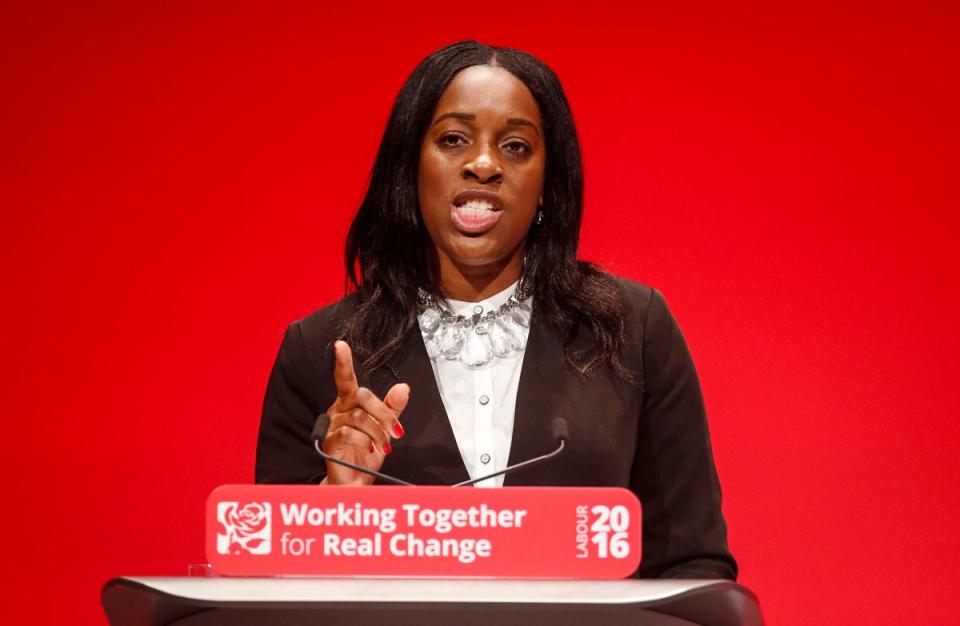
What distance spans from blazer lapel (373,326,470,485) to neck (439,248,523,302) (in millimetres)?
128

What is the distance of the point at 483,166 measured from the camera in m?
1.54

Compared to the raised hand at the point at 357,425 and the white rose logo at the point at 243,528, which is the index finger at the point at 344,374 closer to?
the raised hand at the point at 357,425

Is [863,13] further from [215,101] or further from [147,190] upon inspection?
[147,190]

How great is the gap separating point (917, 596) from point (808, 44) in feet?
3.46

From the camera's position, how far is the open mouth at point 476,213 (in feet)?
5.14

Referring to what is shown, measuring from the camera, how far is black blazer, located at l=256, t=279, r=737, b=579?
149 cm

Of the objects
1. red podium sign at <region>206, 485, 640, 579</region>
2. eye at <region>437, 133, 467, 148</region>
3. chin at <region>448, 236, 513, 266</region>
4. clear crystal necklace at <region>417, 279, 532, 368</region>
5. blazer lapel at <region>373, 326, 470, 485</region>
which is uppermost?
eye at <region>437, 133, 467, 148</region>

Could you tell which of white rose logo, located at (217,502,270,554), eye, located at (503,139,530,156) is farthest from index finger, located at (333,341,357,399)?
eye, located at (503,139,530,156)

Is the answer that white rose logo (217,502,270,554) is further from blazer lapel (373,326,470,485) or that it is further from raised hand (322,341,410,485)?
blazer lapel (373,326,470,485)

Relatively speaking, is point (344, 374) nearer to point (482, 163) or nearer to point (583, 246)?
point (482, 163)

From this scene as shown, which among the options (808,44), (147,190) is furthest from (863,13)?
(147,190)

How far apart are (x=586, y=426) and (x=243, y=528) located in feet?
2.13

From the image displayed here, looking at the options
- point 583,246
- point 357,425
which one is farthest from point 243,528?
point 583,246

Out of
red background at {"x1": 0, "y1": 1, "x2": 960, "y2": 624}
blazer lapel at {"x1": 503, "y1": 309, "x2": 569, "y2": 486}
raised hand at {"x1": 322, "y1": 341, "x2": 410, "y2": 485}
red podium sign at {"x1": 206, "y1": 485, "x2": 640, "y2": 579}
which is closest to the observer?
red podium sign at {"x1": 206, "y1": 485, "x2": 640, "y2": 579}
